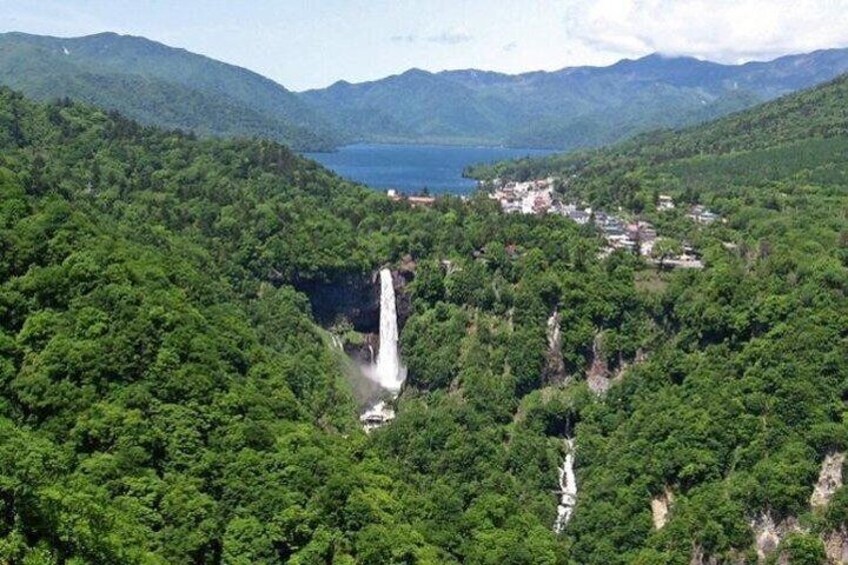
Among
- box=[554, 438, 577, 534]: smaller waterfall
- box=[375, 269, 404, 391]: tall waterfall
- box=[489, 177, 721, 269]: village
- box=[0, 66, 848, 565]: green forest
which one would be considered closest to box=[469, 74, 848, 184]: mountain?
box=[489, 177, 721, 269]: village

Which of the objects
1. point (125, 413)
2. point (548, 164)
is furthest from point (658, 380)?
point (548, 164)

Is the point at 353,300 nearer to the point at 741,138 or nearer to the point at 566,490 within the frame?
the point at 566,490

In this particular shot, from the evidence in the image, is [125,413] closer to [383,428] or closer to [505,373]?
[383,428]

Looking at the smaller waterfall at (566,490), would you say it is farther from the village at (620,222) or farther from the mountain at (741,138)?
the mountain at (741,138)

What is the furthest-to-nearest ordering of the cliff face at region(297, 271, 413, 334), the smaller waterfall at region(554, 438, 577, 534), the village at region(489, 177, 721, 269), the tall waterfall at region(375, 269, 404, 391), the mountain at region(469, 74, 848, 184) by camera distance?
the mountain at region(469, 74, 848, 184) → the cliff face at region(297, 271, 413, 334) → the village at region(489, 177, 721, 269) → the tall waterfall at region(375, 269, 404, 391) → the smaller waterfall at region(554, 438, 577, 534)

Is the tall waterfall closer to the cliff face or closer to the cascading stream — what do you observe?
the cascading stream

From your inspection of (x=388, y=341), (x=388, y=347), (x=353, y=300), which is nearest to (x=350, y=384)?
(x=388, y=347)

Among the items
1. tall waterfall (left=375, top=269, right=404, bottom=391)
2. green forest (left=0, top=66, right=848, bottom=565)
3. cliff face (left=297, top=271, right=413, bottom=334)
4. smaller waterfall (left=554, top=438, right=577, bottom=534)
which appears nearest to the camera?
green forest (left=0, top=66, right=848, bottom=565)
